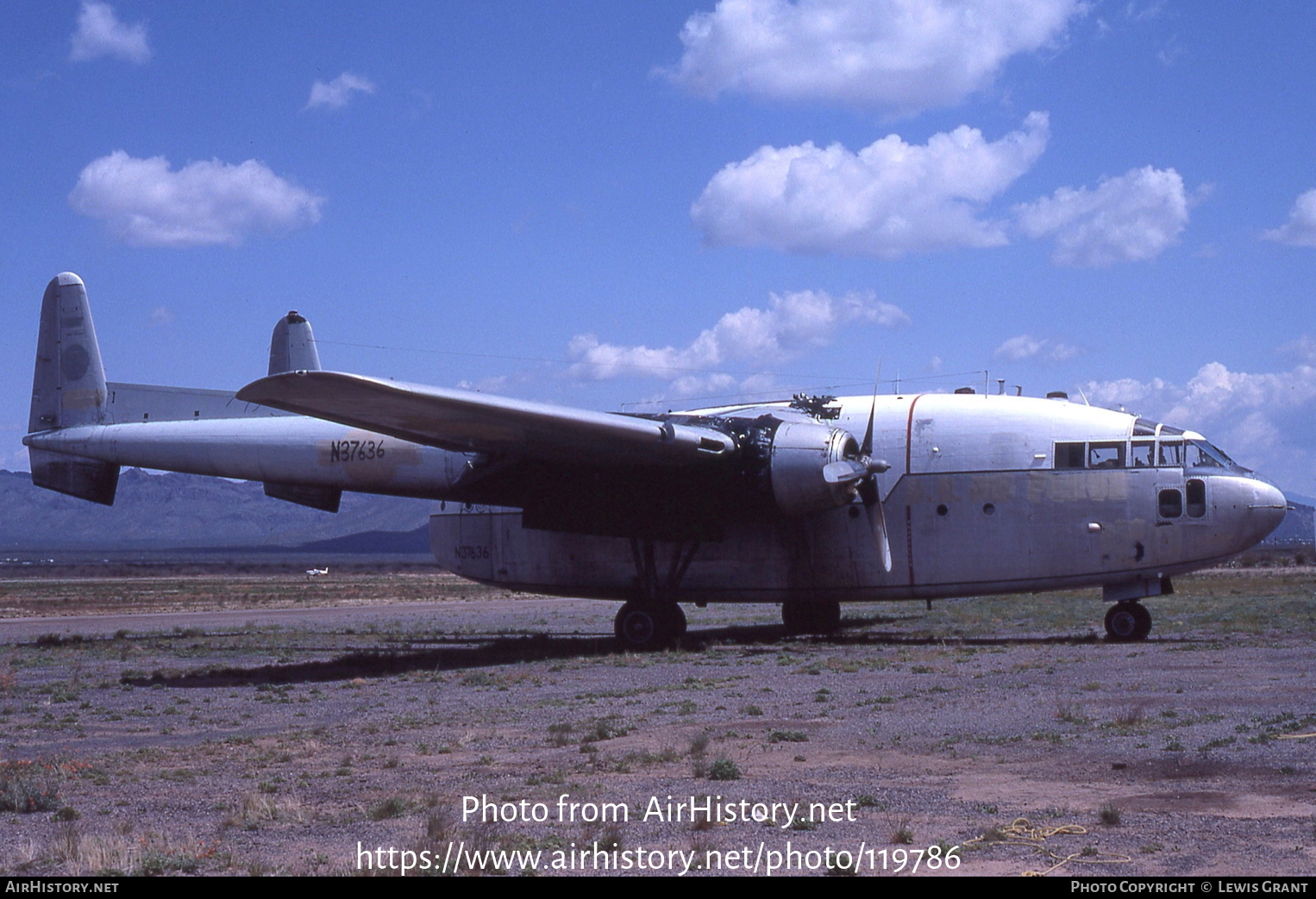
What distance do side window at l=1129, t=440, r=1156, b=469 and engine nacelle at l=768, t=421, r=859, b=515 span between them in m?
4.82

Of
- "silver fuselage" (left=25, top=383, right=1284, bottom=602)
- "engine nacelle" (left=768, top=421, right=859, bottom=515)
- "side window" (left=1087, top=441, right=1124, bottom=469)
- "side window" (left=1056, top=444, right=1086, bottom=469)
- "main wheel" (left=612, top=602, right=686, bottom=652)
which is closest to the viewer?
"engine nacelle" (left=768, top=421, right=859, bottom=515)

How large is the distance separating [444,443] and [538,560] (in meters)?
3.99

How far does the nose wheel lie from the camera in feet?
64.9

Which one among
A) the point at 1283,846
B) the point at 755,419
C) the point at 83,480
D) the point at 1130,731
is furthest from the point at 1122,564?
the point at 83,480

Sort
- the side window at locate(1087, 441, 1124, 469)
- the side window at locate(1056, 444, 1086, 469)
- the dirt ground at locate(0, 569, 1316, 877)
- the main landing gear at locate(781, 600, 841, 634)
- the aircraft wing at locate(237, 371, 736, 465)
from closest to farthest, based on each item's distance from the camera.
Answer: the dirt ground at locate(0, 569, 1316, 877)
the aircraft wing at locate(237, 371, 736, 465)
the side window at locate(1087, 441, 1124, 469)
the side window at locate(1056, 444, 1086, 469)
the main landing gear at locate(781, 600, 841, 634)

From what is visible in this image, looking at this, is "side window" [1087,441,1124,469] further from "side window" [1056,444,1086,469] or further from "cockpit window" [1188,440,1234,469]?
"cockpit window" [1188,440,1234,469]

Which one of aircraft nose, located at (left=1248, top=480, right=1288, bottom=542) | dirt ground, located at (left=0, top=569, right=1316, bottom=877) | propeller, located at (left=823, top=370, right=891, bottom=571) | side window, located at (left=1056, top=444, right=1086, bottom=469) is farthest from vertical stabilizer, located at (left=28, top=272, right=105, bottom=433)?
aircraft nose, located at (left=1248, top=480, right=1288, bottom=542)

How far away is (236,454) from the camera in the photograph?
2339 centimetres

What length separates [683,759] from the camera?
10.1m

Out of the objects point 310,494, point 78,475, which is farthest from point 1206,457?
point 78,475

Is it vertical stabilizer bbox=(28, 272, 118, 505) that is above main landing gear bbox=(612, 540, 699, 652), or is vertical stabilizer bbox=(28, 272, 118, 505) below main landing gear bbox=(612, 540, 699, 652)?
above
